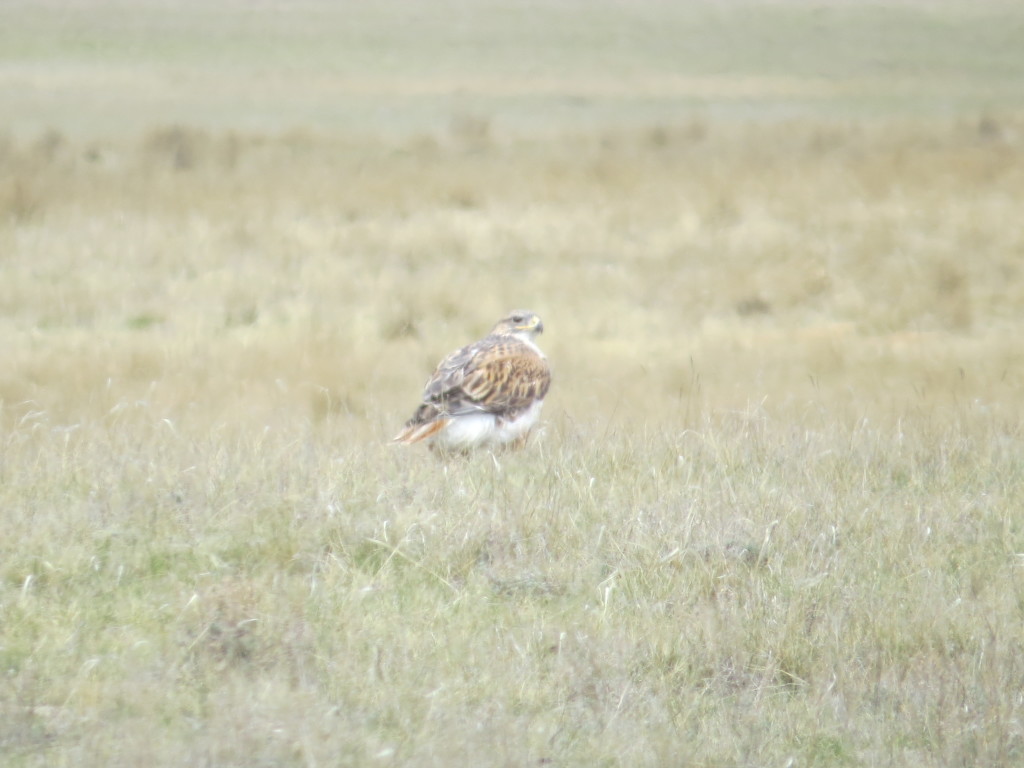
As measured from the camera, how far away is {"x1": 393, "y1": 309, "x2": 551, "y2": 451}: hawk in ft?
23.8

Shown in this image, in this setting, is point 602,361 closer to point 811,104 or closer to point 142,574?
point 142,574

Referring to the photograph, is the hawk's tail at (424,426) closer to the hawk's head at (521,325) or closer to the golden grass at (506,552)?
the golden grass at (506,552)

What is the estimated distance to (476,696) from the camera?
410cm

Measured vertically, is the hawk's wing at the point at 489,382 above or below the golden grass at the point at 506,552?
above

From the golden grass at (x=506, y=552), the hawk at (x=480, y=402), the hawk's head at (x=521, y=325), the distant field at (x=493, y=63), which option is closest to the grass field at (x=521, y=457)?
the golden grass at (x=506, y=552)

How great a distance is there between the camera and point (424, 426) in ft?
23.7


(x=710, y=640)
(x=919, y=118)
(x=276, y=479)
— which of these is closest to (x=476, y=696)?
(x=710, y=640)

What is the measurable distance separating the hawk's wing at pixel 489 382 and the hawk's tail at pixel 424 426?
5 centimetres

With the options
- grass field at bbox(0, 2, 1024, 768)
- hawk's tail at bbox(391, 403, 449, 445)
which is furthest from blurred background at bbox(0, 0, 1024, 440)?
hawk's tail at bbox(391, 403, 449, 445)

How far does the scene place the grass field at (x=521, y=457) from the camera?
4039 millimetres

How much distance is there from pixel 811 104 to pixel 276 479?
37.9m

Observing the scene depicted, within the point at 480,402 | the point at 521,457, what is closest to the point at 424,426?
the point at 480,402

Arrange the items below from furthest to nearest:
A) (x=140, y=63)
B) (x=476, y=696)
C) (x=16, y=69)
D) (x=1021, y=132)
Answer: (x=140, y=63), (x=16, y=69), (x=1021, y=132), (x=476, y=696)

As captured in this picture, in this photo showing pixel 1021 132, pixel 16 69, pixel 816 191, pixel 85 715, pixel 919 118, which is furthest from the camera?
pixel 16 69
